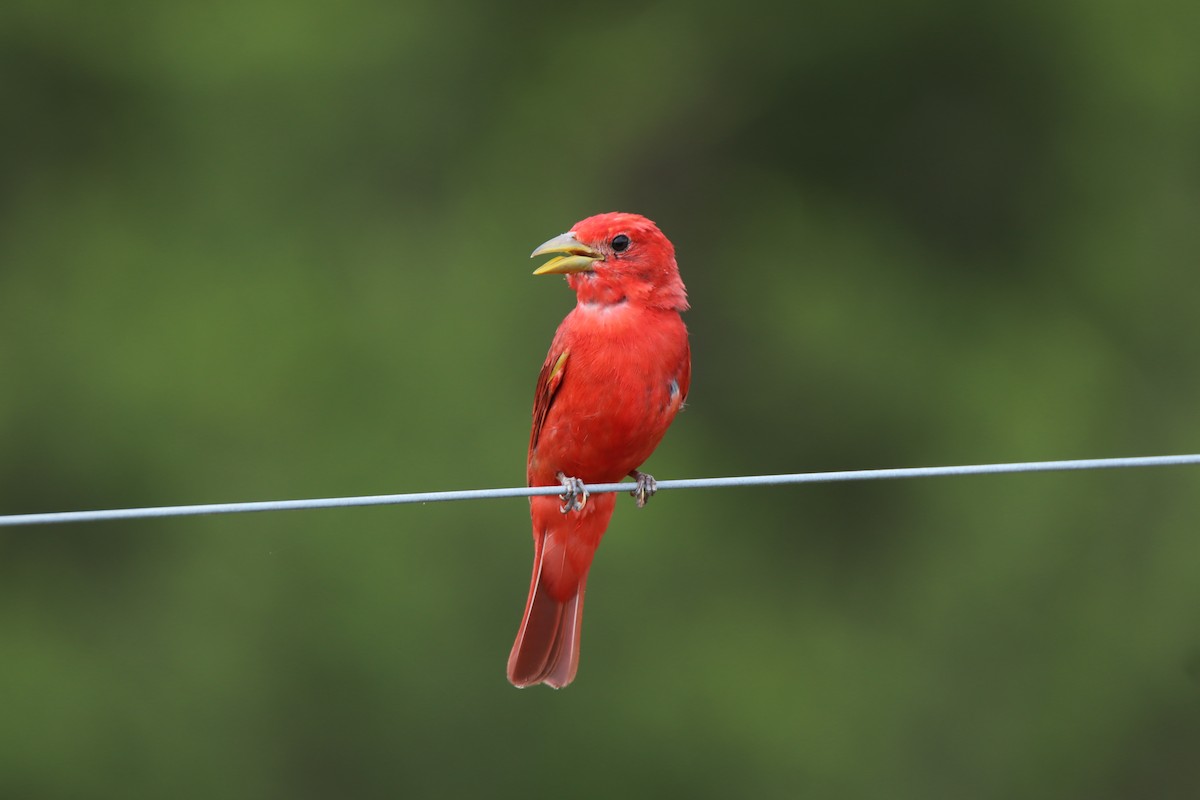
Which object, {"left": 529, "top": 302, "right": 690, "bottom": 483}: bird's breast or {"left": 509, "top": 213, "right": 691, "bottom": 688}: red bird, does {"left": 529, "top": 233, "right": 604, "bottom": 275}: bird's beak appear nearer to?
{"left": 509, "top": 213, "right": 691, "bottom": 688}: red bird

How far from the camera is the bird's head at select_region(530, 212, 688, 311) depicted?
4.23m

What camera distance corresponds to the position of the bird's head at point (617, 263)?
4.23 meters

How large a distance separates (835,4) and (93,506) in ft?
12.9

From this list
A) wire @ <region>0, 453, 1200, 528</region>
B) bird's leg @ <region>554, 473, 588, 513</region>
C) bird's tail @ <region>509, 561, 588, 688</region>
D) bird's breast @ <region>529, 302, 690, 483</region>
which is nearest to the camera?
wire @ <region>0, 453, 1200, 528</region>

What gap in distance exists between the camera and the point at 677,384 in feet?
13.8

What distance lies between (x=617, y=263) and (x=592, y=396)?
387 millimetres

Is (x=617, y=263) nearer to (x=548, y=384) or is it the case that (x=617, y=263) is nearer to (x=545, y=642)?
(x=548, y=384)

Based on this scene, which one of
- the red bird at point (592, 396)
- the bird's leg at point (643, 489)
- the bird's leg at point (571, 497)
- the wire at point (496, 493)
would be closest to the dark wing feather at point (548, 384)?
the red bird at point (592, 396)

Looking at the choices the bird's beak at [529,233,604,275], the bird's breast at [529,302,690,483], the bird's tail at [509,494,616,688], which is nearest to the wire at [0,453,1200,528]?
the bird's breast at [529,302,690,483]

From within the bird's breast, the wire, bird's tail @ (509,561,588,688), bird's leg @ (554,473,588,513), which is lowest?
bird's tail @ (509,561,588,688)

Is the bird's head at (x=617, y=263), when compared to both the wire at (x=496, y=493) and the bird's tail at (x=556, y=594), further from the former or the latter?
the wire at (x=496, y=493)

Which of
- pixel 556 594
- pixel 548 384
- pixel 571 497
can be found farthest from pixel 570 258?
pixel 556 594

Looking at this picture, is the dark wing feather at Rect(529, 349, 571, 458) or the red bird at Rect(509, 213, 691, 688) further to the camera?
the dark wing feather at Rect(529, 349, 571, 458)

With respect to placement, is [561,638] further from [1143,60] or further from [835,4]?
[1143,60]
